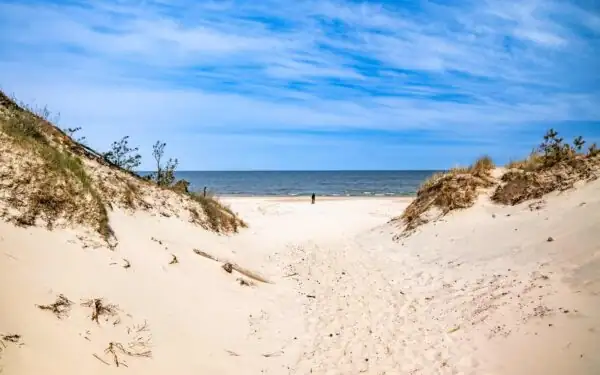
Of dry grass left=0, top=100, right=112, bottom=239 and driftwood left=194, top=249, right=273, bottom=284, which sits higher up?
dry grass left=0, top=100, right=112, bottom=239

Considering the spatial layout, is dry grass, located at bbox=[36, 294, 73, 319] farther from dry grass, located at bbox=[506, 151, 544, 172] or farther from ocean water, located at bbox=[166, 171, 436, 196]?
ocean water, located at bbox=[166, 171, 436, 196]

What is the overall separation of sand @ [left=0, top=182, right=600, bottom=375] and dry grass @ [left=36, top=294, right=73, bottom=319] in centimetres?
8

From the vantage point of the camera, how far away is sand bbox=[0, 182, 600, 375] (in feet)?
16.6

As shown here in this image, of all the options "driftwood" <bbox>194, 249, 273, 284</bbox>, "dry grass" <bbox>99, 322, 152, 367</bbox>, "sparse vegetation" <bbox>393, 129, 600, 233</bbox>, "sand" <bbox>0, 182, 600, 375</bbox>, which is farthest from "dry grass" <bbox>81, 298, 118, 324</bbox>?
"sparse vegetation" <bbox>393, 129, 600, 233</bbox>

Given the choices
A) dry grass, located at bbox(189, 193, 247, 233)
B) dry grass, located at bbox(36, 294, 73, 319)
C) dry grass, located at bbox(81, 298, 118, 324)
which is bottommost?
dry grass, located at bbox(81, 298, 118, 324)

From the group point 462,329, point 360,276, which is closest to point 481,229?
point 360,276

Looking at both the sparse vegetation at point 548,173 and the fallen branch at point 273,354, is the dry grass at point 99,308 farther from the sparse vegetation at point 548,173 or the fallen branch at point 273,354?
the sparse vegetation at point 548,173

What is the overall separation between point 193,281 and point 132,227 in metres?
2.08

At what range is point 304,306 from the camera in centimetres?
873

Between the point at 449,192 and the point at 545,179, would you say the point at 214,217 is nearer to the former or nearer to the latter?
the point at 449,192

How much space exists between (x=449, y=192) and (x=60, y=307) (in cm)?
1390

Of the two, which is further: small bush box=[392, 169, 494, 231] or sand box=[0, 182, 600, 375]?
small bush box=[392, 169, 494, 231]

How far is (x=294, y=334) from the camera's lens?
7230mm

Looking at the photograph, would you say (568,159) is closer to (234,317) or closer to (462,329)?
(462,329)
